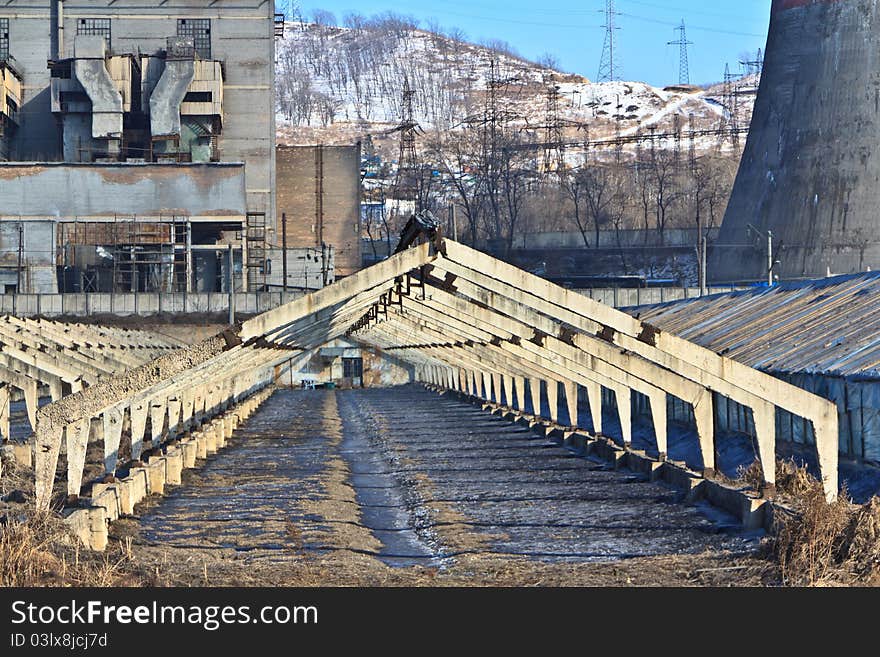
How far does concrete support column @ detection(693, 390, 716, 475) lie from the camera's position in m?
15.0

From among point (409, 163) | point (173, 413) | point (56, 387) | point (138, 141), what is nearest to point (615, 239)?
point (409, 163)

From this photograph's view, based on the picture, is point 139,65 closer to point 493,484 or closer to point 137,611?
point 493,484

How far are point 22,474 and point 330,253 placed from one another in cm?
4804

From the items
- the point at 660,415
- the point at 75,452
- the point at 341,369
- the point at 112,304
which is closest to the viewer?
the point at 75,452

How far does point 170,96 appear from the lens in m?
61.2

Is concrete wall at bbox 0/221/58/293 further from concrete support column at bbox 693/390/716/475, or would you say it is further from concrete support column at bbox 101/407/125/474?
concrete support column at bbox 693/390/716/475

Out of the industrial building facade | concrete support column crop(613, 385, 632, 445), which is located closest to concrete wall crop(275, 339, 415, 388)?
the industrial building facade

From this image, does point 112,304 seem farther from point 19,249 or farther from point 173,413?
point 173,413

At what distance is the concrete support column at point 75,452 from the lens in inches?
509

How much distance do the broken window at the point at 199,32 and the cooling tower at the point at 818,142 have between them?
2904cm

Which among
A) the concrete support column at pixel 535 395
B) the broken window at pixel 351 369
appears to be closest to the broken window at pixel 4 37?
the broken window at pixel 351 369

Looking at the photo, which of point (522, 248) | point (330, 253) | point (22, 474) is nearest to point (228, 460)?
point (22, 474)

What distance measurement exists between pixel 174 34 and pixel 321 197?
11244 mm

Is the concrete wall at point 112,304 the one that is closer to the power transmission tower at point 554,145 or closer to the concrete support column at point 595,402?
the concrete support column at point 595,402
